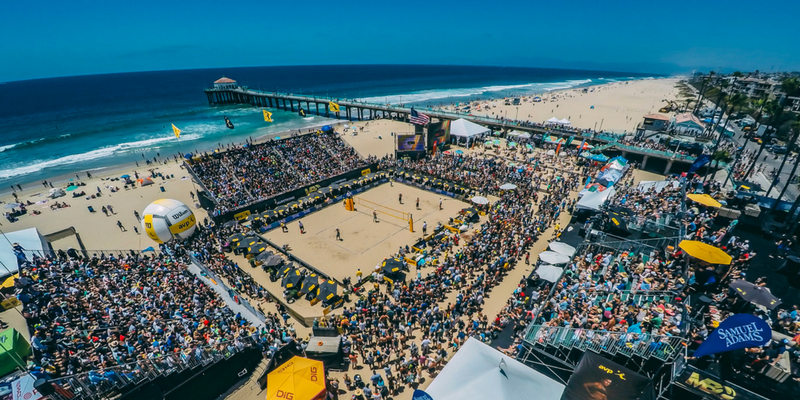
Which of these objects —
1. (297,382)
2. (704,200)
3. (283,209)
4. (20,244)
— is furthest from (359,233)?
(704,200)

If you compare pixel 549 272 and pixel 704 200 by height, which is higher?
pixel 704 200

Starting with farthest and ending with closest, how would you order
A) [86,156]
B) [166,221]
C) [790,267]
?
[86,156], [166,221], [790,267]

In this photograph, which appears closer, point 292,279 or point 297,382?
point 297,382

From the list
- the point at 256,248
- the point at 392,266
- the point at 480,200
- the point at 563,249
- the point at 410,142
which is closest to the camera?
the point at 563,249

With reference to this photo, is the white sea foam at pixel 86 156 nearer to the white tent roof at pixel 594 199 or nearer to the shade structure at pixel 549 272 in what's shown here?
the shade structure at pixel 549 272

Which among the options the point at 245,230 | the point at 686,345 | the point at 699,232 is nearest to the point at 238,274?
the point at 245,230

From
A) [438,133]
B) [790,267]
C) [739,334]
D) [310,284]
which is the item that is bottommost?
[310,284]

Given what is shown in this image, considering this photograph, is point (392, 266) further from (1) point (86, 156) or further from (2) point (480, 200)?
(1) point (86, 156)

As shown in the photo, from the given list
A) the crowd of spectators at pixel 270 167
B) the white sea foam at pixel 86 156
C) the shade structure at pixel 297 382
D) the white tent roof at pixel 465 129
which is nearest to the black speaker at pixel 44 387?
the shade structure at pixel 297 382
